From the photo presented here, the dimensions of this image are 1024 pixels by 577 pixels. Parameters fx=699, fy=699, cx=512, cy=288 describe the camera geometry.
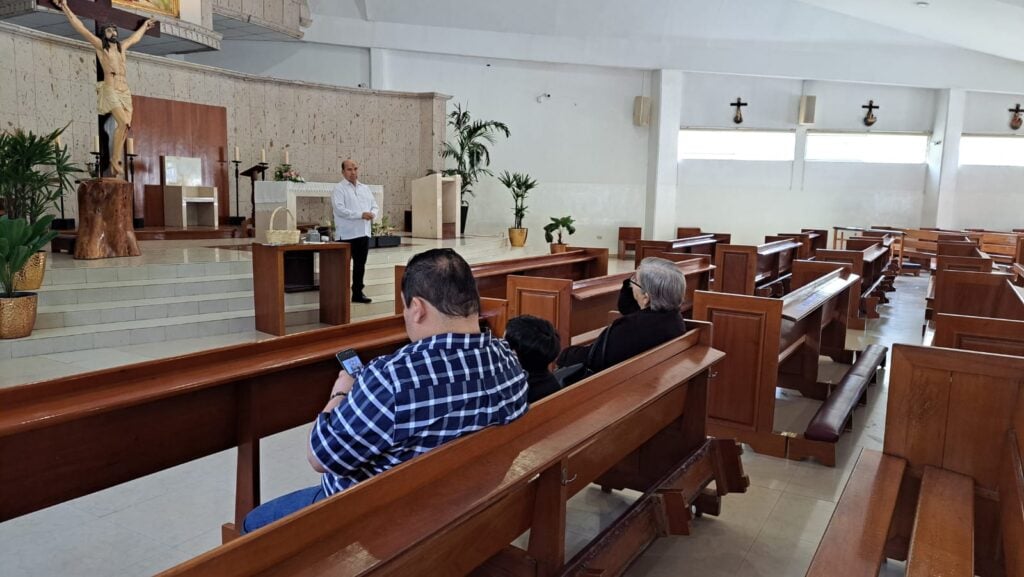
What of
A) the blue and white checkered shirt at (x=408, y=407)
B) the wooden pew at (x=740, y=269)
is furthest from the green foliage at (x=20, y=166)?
the wooden pew at (x=740, y=269)

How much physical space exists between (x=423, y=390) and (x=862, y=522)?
1.16 m

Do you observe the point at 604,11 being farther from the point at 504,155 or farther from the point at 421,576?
the point at 421,576

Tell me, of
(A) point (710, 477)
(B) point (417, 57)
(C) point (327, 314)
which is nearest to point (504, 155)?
(B) point (417, 57)

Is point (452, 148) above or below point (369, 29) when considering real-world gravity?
below

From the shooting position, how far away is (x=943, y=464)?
2027 millimetres

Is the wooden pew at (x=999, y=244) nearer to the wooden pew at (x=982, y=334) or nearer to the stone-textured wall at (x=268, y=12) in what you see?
the wooden pew at (x=982, y=334)

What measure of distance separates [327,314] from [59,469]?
4.71m

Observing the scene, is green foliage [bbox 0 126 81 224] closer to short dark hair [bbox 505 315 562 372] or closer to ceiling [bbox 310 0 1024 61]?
short dark hair [bbox 505 315 562 372]

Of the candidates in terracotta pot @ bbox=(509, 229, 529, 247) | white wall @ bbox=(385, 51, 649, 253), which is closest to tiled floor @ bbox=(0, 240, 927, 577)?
terracotta pot @ bbox=(509, 229, 529, 247)

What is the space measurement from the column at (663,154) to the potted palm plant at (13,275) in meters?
11.4

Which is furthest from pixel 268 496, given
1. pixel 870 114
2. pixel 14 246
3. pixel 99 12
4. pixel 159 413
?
pixel 870 114

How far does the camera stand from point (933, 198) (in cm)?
1453

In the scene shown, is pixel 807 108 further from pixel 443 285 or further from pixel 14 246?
pixel 443 285

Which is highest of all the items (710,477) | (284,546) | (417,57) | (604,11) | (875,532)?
(604,11)
